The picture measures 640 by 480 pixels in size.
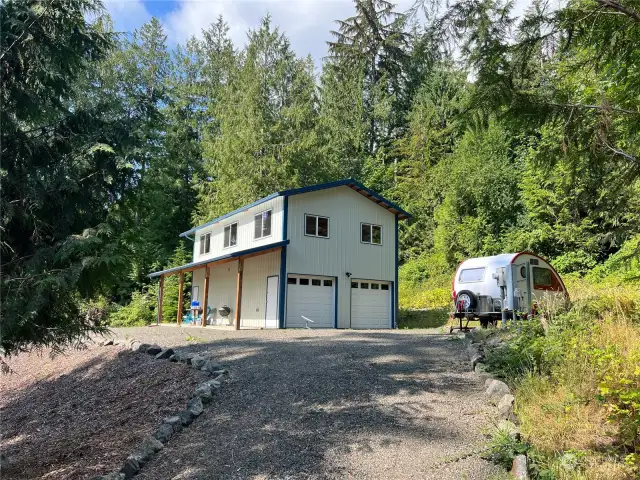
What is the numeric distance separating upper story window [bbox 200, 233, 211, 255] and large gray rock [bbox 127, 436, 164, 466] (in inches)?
772

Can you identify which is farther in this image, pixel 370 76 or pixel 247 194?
pixel 370 76

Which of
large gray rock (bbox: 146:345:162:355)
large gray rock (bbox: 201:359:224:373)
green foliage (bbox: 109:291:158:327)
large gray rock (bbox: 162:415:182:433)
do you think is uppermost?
green foliage (bbox: 109:291:158:327)

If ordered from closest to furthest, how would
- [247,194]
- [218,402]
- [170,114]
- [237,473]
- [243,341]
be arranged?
1. [237,473]
2. [218,402]
3. [243,341]
4. [247,194]
5. [170,114]

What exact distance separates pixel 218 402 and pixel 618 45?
6589 mm

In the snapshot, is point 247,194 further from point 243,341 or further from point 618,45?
point 618,45

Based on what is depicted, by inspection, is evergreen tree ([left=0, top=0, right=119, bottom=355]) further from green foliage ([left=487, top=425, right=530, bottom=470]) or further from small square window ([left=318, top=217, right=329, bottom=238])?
small square window ([left=318, top=217, right=329, bottom=238])

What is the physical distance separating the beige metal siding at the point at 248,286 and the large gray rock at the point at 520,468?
13977 millimetres

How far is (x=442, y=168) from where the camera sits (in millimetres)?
28469

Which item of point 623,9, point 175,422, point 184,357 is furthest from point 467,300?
point 175,422

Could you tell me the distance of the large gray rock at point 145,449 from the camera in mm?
4914

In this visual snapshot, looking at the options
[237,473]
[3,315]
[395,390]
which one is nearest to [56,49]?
[3,315]

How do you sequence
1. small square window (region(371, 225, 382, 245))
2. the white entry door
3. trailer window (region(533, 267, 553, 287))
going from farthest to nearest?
small square window (region(371, 225, 382, 245)), the white entry door, trailer window (region(533, 267, 553, 287))

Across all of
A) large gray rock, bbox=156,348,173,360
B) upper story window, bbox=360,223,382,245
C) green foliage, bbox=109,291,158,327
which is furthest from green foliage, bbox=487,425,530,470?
green foliage, bbox=109,291,158,327

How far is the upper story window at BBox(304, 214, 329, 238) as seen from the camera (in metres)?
18.3
